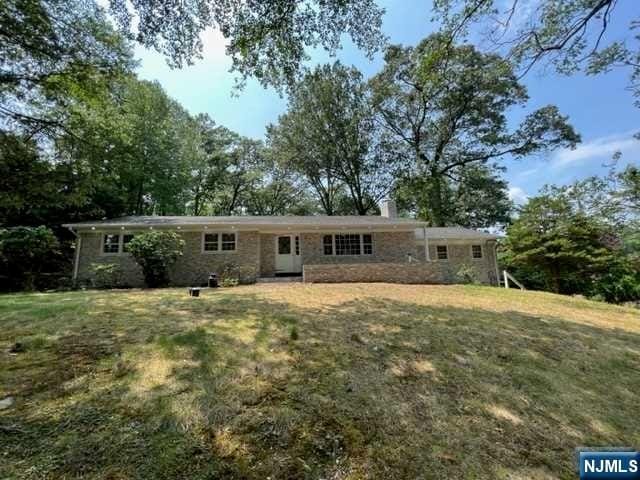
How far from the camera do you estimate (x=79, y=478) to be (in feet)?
6.28

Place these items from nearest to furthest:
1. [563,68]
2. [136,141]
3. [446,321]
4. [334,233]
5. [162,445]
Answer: [162,445], [446,321], [563,68], [334,233], [136,141]

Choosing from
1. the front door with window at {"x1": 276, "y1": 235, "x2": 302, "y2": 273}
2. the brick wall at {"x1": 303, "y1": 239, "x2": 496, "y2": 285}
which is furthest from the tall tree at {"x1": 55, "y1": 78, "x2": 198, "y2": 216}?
the brick wall at {"x1": 303, "y1": 239, "x2": 496, "y2": 285}

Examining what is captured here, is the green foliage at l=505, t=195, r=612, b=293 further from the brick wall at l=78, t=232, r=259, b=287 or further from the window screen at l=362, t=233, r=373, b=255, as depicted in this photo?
the brick wall at l=78, t=232, r=259, b=287

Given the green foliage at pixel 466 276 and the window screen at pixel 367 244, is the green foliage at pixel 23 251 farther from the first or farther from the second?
the green foliage at pixel 466 276

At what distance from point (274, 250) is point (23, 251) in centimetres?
923

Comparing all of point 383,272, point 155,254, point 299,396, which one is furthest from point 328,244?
point 299,396

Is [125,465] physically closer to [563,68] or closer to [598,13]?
[598,13]

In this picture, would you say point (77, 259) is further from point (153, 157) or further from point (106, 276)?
point (153, 157)

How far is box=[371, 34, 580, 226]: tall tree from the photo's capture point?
2147cm

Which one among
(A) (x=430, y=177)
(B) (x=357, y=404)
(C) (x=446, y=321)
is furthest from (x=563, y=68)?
(A) (x=430, y=177)

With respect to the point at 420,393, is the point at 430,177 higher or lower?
higher

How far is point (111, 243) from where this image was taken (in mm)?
12562

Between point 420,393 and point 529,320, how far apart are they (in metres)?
4.67

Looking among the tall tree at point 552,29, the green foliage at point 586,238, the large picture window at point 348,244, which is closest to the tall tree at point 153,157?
the large picture window at point 348,244
